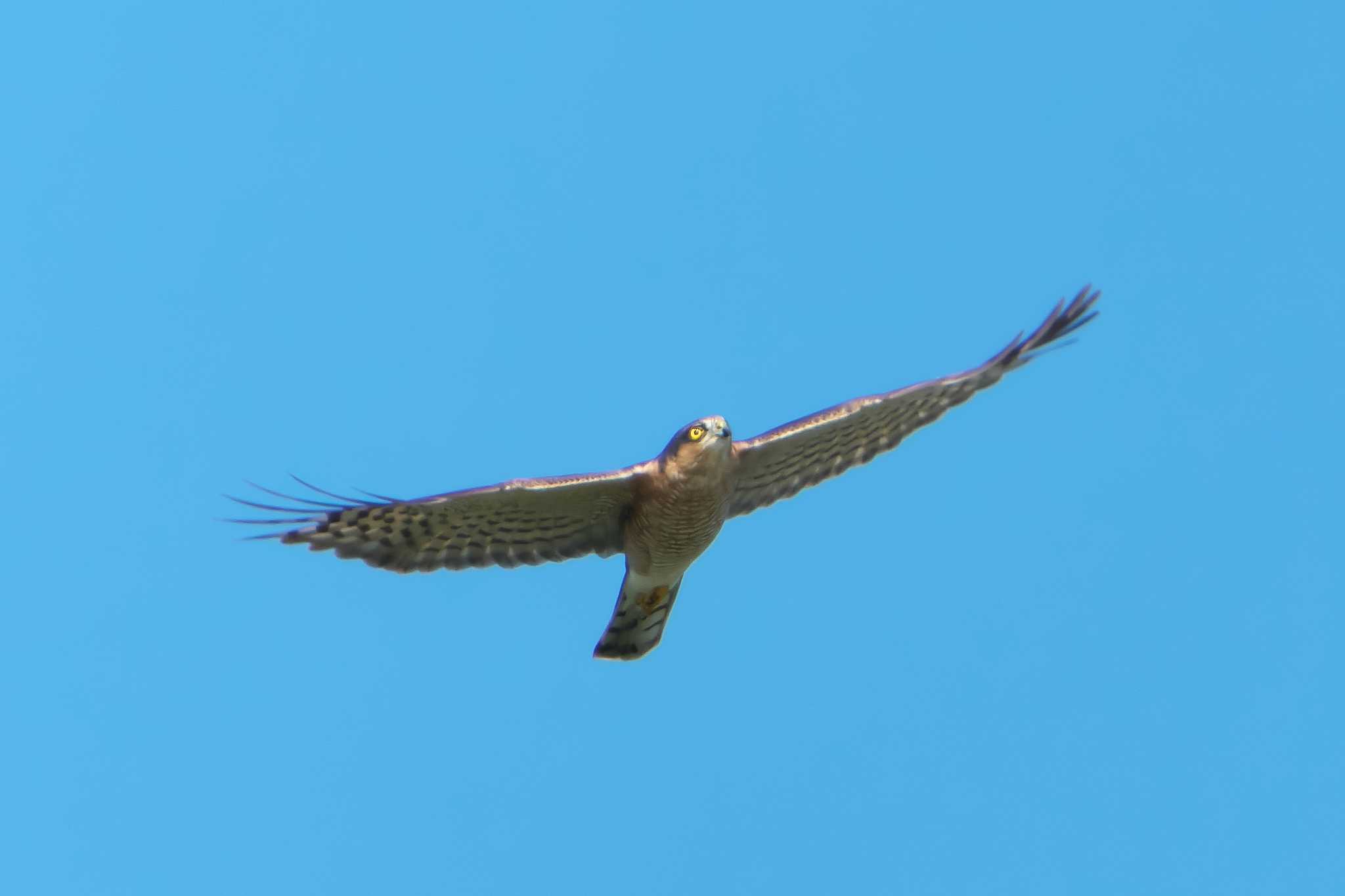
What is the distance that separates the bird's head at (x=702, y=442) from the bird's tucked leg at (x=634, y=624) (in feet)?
5.01

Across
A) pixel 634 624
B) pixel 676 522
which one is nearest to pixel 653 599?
pixel 634 624

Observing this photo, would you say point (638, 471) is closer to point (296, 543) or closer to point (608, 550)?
point (608, 550)

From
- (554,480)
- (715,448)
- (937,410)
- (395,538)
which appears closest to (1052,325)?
(937,410)

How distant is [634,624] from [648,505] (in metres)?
1.44

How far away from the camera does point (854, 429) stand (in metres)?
18.1

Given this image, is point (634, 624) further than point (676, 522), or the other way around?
point (634, 624)

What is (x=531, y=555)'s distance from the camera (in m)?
17.8

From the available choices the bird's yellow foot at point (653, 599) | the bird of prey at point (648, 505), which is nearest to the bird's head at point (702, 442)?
the bird of prey at point (648, 505)

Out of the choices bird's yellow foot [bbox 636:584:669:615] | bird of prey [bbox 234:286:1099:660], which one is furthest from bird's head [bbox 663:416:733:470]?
bird's yellow foot [bbox 636:584:669:615]

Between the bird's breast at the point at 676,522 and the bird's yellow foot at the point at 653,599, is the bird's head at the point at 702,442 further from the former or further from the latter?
the bird's yellow foot at the point at 653,599

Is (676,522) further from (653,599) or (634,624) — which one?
(634,624)

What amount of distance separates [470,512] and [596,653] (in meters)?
1.79

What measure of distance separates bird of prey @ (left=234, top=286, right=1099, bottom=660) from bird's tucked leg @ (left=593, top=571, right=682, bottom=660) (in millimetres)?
11

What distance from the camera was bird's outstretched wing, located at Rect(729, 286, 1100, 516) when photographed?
57.4ft
